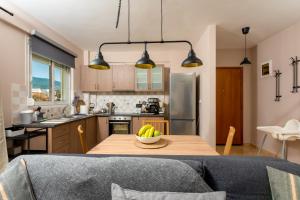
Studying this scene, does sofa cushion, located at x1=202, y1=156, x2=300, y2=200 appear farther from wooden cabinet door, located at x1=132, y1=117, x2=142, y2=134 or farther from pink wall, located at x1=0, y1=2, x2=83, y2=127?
wooden cabinet door, located at x1=132, y1=117, x2=142, y2=134

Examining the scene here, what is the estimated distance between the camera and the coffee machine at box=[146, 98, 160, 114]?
441 cm

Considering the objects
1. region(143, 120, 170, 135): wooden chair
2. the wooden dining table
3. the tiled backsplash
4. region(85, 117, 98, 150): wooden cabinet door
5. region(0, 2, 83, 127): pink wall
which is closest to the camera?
the wooden dining table

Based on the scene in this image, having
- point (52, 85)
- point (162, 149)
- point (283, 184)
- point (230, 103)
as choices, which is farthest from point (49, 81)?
point (230, 103)

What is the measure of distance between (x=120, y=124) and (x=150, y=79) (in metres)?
1.36

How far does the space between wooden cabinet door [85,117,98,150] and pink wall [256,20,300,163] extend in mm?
3962

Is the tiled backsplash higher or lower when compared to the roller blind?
lower

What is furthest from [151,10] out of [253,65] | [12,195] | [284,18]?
[253,65]

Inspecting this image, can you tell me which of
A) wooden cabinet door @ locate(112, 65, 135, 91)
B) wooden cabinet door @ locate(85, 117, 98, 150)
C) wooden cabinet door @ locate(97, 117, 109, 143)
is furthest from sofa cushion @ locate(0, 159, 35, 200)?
wooden cabinet door @ locate(112, 65, 135, 91)

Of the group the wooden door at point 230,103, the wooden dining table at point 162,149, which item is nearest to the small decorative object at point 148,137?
the wooden dining table at point 162,149

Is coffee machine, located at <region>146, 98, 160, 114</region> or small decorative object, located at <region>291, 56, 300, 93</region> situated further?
coffee machine, located at <region>146, 98, 160, 114</region>

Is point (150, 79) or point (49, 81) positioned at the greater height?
point (150, 79)

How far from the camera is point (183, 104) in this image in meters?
4.00

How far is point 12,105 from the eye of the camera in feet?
8.22

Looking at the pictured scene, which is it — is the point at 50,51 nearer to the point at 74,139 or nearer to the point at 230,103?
the point at 74,139
